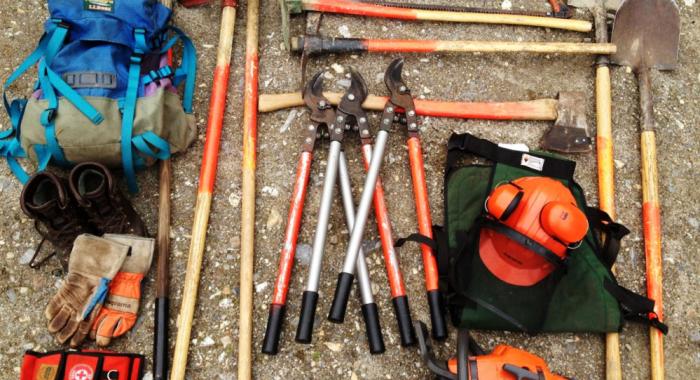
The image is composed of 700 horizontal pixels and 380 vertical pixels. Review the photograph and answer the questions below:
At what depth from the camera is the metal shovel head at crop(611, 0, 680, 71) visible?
150 inches

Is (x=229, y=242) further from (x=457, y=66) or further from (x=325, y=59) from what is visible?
(x=457, y=66)

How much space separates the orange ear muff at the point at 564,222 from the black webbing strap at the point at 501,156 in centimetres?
76

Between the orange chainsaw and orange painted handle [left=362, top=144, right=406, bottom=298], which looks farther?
orange painted handle [left=362, top=144, right=406, bottom=298]

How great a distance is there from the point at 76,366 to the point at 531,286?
2.40 meters

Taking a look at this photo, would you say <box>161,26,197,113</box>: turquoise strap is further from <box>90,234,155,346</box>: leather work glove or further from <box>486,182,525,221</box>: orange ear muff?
<box>486,182,525,221</box>: orange ear muff

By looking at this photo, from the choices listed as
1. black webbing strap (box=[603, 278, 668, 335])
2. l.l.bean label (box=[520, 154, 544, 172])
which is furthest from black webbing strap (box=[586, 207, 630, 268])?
l.l.bean label (box=[520, 154, 544, 172])

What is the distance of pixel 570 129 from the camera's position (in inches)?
139

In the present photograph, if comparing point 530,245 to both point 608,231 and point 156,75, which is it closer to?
point 608,231

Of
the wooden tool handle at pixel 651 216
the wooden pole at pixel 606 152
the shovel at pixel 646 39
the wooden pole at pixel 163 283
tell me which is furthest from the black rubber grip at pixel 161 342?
the shovel at pixel 646 39

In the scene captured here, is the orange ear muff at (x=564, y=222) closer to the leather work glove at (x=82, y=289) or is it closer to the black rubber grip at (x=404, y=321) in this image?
the black rubber grip at (x=404, y=321)

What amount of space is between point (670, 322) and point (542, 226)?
1.36m

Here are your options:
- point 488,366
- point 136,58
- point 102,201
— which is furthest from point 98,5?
point 488,366

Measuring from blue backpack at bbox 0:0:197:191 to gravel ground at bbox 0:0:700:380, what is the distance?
0.29 meters

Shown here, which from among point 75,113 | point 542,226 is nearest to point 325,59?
point 75,113
